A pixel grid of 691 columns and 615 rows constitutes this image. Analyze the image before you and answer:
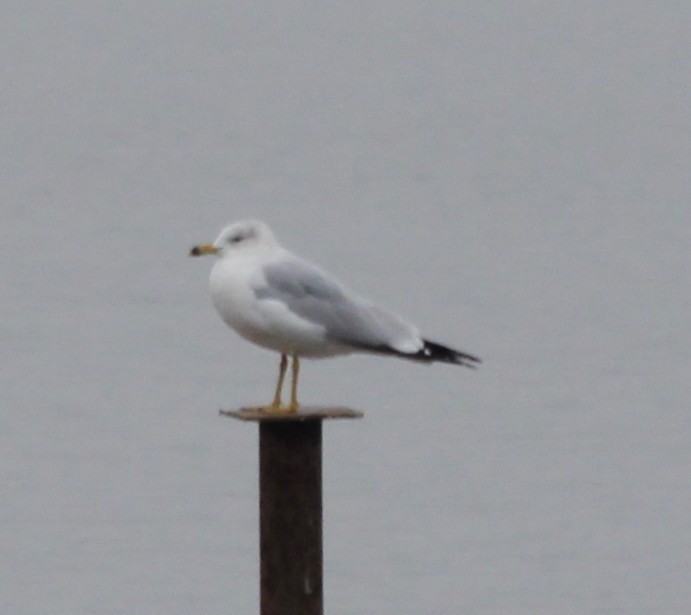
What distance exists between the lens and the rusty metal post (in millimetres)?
5230

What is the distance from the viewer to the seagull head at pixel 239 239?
546cm

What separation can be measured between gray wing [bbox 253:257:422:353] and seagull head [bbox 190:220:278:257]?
0.12 m

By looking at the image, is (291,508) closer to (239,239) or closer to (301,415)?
(301,415)

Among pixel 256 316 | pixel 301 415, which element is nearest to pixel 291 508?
pixel 301 415

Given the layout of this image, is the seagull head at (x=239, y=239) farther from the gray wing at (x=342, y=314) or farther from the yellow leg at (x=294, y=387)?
the yellow leg at (x=294, y=387)

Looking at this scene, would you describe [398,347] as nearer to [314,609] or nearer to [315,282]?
[315,282]

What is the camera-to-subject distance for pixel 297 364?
5.56 metres

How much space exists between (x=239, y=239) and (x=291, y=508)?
0.80m

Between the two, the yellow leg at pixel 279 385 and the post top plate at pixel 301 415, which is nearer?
the post top plate at pixel 301 415

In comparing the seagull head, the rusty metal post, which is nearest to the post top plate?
the rusty metal post

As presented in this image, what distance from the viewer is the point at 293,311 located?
5.32m

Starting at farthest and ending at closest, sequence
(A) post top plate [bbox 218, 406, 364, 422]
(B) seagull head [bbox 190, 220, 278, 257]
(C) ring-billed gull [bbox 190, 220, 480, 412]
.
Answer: (B) seagull head [bbox 190, 220, 278, 257]
(C) ring-billed gull [bbox 190, 220, 480, 412]
(A) post top plate [bbox 218, 406, 364, 422]

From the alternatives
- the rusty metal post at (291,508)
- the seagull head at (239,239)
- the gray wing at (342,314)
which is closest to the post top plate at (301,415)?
the rusty metal post at (291,508)

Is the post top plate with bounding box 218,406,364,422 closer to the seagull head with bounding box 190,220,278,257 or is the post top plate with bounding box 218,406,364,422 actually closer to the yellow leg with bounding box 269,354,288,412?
the yellow leg with bounding box 269,354,288,412
